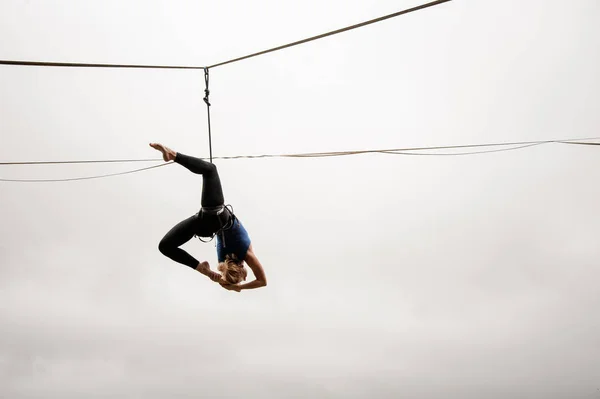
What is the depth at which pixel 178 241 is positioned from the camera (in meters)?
5.73

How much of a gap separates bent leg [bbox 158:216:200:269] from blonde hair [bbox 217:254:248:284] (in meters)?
0.39

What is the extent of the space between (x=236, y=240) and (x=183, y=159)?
133cm

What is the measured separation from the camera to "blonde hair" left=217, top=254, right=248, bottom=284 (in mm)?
5973

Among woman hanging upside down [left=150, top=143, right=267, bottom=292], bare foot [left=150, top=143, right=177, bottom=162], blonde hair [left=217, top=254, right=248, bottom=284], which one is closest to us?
bare foot [left=150, top=143, right=177, bottom=162]

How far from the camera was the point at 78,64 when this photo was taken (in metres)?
A: 3.96

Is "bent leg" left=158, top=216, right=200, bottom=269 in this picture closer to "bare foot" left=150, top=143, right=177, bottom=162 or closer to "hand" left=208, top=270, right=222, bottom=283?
"hand" left=208, top=270, right=222, bottom=283

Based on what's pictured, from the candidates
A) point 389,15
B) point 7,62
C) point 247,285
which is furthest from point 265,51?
point 247,285

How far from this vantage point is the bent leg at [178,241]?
5.69 m

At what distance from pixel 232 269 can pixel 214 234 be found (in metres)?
0.48

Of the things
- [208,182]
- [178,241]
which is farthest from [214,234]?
[208,182]

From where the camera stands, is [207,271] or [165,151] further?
[207,271]

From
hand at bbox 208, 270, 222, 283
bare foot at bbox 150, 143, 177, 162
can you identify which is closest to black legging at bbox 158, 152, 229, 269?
hand at bbox 208, 270, 222, 283

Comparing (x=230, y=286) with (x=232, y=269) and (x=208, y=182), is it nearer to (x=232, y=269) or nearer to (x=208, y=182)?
(x=232, y=269)

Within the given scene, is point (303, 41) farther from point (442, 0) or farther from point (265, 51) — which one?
point (442, 0)
